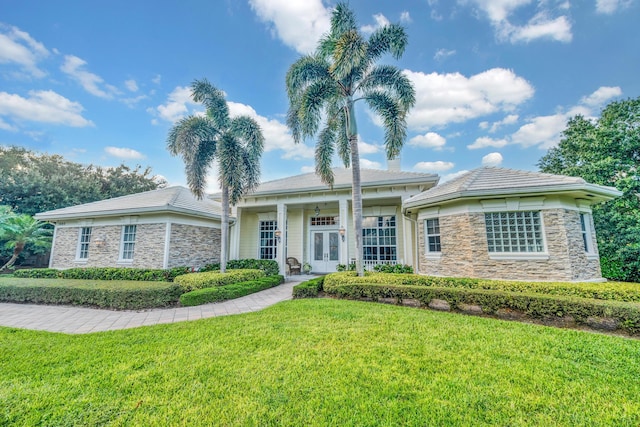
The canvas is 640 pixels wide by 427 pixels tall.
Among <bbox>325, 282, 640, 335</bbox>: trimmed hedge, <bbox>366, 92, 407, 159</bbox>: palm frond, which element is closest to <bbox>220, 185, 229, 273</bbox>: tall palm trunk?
<bbox>325, 282, 640, 335</bbox>: trimmed hedge

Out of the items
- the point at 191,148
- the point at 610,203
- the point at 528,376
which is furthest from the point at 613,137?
the point at 191,148

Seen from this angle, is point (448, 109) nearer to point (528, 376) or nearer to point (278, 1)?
point (278, 1)

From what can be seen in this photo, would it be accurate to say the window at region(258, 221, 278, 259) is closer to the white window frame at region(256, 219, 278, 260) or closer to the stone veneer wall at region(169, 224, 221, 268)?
the white window frame at region(256, 219, 278, 260)

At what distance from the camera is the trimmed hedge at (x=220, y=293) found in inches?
277

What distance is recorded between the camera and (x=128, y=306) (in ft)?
22.3

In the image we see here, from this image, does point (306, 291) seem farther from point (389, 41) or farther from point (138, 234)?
point (389, 41)

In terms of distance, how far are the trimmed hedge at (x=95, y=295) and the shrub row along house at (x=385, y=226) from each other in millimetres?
3022

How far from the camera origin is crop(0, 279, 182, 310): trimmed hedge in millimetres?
6820

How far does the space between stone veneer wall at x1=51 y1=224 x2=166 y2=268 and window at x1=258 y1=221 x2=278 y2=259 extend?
5144 mm

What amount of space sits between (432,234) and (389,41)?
6.82 meters

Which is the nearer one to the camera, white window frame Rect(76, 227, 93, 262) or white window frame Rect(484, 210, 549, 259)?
white window frame Rect(484, 210, 549, 259)

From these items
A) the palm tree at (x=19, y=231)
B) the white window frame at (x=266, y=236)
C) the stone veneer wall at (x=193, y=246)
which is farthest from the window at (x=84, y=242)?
the white window frame at (x=266, y=236)

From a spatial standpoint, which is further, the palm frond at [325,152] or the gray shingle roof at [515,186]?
the palm frond at [325,152]

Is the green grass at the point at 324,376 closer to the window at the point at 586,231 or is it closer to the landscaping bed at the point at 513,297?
the landscaping bed at the point at 513,297
